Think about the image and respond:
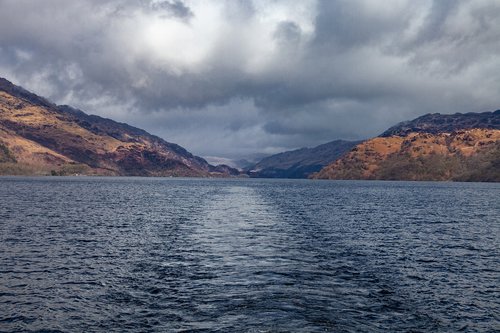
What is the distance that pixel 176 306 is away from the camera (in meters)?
29.1

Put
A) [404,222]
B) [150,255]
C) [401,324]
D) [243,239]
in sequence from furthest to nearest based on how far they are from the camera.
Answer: [404,222], [243,239], [150,255], [401,324]

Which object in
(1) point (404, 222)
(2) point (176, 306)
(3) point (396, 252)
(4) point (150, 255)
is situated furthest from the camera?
(1) point (404, 222)

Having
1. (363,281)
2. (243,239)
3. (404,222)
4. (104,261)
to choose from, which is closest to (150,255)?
(104,261)

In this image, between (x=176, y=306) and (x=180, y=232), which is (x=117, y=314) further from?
(x=180, y=232)

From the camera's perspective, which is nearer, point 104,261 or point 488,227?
point 104,261

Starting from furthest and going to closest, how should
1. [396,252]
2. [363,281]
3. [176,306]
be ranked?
1. [396,252]
2. [363,281]
3. [176,306]

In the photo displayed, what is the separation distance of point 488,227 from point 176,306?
74.3m

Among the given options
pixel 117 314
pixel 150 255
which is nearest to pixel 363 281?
pixel 117 314

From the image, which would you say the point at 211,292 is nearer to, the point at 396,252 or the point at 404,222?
the point at 396,252

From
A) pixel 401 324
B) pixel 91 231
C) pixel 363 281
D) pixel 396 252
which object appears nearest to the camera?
pixel 401 324

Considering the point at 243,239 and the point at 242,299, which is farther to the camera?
the point at 243,239

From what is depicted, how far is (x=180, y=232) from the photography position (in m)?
69.9

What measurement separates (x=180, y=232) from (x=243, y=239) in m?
14.3

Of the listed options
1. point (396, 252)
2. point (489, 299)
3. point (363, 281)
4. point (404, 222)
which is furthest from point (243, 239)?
point (404, 222)
